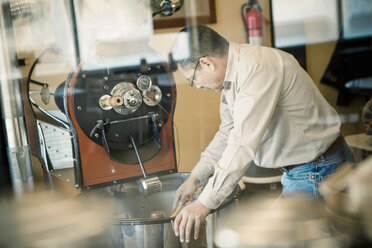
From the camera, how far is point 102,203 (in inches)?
53.3

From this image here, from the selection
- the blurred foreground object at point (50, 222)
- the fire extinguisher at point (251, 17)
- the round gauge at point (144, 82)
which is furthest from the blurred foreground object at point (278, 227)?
the fire extinguisher at point (251, 17)

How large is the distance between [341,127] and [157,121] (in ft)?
2.07

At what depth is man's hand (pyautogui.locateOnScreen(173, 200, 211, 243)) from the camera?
1116 mm

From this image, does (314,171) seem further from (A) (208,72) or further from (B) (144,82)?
(B) (144,82)

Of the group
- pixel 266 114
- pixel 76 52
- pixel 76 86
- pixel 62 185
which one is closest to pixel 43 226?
pixel 62 185

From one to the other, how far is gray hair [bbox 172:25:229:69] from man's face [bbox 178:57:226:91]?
0.02 meters

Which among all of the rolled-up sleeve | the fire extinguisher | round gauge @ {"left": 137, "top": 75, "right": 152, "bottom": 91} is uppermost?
the fire extinguisher

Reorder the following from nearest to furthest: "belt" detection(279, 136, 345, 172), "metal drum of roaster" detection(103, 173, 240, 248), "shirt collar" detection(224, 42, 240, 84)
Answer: "metal drum of roaster" detection(103, 173, 240, 248), "shirt collar" detection(224, 42, 240, 84), "belt" detection(279, 136, 345, 172)

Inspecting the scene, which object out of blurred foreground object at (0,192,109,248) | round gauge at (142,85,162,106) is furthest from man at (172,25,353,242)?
blurred foreground object at (0,192,109,248)

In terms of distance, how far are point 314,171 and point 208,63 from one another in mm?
498

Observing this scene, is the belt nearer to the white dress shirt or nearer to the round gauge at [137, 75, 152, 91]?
the white dress shirt

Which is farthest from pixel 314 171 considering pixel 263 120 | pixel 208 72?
pixel 208 72

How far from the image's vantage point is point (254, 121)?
1.17 meters

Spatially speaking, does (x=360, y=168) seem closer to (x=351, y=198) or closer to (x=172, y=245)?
(x=351, y=198)
